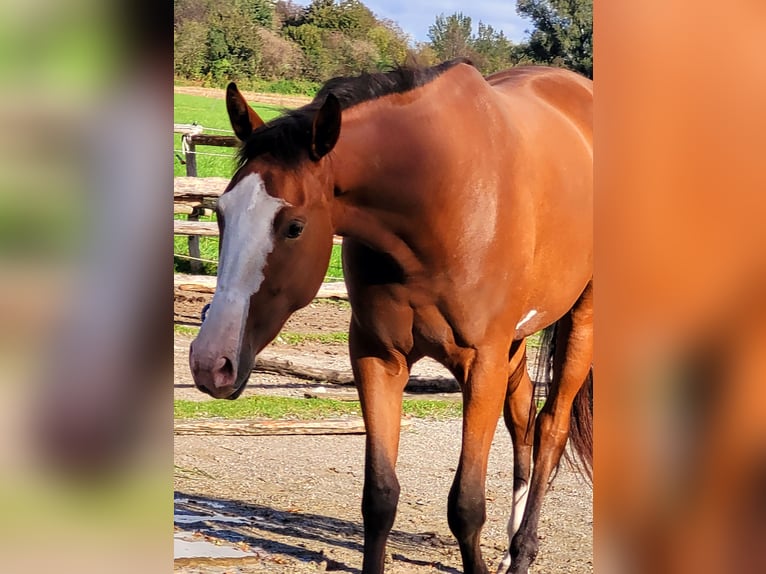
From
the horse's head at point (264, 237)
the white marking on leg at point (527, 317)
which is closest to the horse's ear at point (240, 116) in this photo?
the horse's head at point (264, 237)

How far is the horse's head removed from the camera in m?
1.94

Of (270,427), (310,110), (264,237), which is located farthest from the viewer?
(270,427)

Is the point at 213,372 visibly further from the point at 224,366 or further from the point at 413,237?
the point at 413,237

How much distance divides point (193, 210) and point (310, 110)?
110 centimetres

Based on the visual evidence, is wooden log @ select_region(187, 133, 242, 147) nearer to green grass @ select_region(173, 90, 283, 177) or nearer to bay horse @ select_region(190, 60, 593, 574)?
green grass @ select_region(173, 90, 283, 177)

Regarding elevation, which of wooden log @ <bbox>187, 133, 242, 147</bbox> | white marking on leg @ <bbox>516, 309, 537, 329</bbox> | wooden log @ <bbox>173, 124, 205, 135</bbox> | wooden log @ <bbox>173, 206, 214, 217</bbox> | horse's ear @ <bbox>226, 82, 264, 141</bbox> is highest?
horse's ear @ <bbox>226, 82, 264, 141</bbox>

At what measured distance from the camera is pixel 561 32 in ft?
9.39

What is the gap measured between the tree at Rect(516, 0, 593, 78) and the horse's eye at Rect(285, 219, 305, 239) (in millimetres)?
1153

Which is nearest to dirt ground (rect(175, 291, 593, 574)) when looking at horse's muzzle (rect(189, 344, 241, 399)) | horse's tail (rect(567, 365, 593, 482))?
horse's tail (rect(567, 365, 593, 482))

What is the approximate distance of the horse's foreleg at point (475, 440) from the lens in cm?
242

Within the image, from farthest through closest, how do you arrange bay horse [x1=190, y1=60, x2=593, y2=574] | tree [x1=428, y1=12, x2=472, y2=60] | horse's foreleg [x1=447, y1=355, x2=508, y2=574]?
tree [x1=428, y1=12, x2=472, y2=60] < horse's foreleg [x1=447, y1=355, x2=508, y2=574] < bay horse [x1=190, y1=60, x2=593, y2=574]

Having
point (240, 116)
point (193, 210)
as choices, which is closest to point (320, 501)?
point (193, 210)
